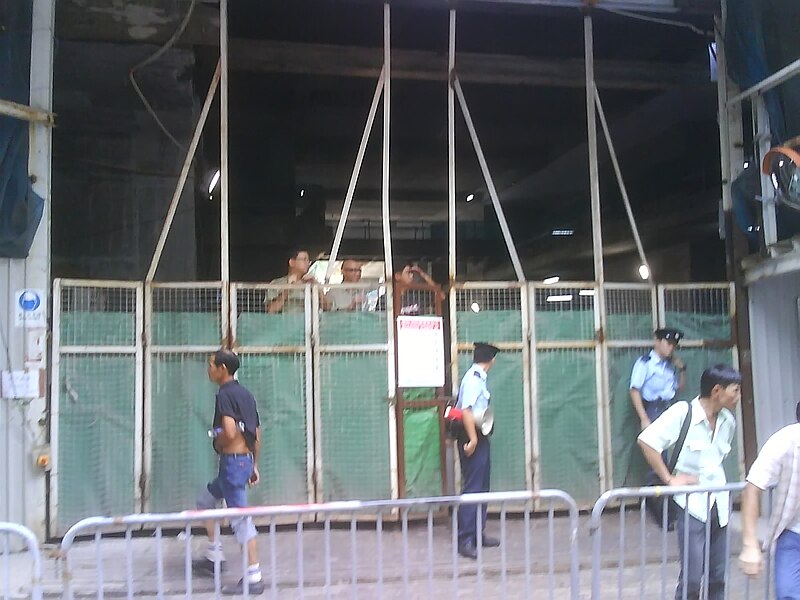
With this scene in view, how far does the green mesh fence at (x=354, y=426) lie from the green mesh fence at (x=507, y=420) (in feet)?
3.02

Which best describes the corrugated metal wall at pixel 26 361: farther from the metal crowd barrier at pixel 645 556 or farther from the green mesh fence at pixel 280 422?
the metal crowd barrier at pixel 645 556

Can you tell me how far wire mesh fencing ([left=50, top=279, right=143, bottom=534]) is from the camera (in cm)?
641

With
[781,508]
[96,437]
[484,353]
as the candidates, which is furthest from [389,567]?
[781,508]

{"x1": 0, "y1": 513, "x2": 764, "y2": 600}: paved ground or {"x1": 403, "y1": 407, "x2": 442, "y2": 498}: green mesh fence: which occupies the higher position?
{"x1": 403, "y1": 407, "x2": 442, "y2": 498}: green mesh fence

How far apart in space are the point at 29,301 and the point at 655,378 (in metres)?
5.87

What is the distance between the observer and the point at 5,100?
20.4 feet

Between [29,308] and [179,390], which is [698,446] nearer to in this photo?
[179,390]

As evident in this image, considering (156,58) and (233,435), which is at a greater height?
(156,58)

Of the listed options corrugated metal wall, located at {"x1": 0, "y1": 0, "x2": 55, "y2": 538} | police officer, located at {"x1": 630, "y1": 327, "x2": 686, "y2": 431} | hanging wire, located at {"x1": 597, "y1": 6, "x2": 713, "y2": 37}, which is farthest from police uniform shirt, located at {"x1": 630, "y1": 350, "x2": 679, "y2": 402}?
corrugated metal wall, located at {"x1": 0, "y1": 0, "x2": 55, "y2": 538}

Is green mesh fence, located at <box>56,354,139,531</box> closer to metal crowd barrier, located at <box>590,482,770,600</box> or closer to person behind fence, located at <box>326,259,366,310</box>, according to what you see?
person behind fence, located at <box>326,259,366,310</box>

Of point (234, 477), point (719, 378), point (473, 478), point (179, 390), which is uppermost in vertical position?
point (719, 378)

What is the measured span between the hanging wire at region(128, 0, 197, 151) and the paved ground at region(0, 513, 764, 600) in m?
4.52

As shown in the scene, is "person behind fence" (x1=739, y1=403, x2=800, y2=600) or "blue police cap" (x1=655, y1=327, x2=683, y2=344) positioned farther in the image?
"blue police cap" (x1=655, y1=327, x2=683, y2=344)

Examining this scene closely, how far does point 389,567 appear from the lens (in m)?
5.79
